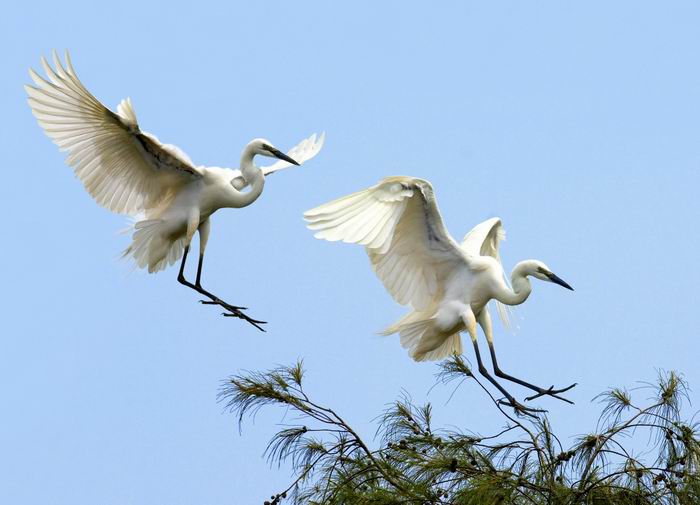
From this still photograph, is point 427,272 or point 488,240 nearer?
point 427,272

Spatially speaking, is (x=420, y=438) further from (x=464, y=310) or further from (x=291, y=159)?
(x=291, y=159)

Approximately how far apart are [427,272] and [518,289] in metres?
0.56

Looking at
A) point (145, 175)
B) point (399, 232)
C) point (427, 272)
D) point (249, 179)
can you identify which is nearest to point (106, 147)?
point (145, 175)

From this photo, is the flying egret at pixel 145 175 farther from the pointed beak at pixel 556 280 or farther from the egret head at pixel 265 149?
the pointed beak at pixel 556 280

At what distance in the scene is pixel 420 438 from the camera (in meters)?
7.08

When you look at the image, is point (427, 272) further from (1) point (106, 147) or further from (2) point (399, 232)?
(1) point (106, 147)

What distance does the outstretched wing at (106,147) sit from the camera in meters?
8.51

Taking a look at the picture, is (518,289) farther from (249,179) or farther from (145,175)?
(145,175)

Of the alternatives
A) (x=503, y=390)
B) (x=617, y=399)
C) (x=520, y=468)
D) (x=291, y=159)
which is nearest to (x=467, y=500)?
(x=520, y=468)

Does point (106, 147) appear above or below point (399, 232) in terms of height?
above

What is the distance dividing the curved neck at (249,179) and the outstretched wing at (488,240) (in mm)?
1427

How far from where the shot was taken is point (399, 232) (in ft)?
28.9

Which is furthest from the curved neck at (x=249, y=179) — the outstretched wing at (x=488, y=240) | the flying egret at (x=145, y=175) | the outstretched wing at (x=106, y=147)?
the outstretched wing at (x=488, y=240)

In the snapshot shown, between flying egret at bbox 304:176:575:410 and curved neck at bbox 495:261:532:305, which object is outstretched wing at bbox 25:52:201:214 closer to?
flying egret at bbox 304:176:575:410
